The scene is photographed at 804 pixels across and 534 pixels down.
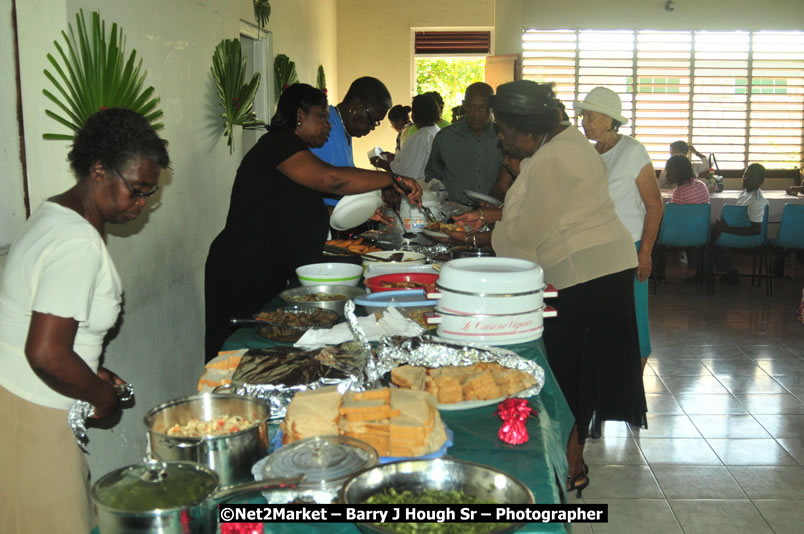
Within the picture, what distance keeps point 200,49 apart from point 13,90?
5.73 feet

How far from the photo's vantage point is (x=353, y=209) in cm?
300

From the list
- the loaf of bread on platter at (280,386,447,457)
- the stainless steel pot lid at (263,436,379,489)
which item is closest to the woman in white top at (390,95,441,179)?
the loaf of bread on platter at (280,386,447,457)

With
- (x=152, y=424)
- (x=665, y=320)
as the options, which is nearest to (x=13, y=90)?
(x=152, y=424)

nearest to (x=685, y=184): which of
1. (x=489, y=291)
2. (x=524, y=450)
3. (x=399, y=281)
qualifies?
(x=399, y=281)

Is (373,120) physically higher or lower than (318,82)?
lower

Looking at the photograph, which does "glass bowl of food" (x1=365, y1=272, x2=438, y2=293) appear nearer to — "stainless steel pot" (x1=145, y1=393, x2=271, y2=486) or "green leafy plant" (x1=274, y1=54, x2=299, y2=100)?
"stainless steel pot" (x1=145, y1=393, x2=271, y2=486)

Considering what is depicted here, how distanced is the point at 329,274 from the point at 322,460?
1498 millimetres

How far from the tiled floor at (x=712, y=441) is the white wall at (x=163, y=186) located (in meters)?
1.86

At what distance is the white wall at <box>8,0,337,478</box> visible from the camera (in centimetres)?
228

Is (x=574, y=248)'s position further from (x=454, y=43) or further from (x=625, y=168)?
(x=454, y=43)

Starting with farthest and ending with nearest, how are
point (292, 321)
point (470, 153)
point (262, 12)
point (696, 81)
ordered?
point (696, 81)
point (262, 12)
point (470, 153)
point (292, 321)

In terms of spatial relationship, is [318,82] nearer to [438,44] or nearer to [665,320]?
[438,44]

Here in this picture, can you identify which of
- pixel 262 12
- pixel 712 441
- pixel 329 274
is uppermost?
pixel 262 12

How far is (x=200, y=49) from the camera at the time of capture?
12.5 feet
